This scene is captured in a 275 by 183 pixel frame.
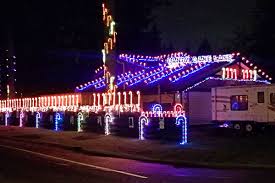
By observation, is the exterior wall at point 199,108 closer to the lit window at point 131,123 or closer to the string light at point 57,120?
the lit window at point 131,123

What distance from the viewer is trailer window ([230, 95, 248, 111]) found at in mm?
32009

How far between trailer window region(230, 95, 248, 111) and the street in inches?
505

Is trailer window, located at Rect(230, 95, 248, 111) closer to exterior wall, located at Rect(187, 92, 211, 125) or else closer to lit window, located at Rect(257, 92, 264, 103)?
lit window, located at Rect(257, 92, 264, 103)

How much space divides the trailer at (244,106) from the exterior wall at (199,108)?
3.18m

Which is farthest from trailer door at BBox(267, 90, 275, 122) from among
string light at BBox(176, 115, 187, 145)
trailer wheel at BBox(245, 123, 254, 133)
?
string light at BBox(176, 115, 187, 145)

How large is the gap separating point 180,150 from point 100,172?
282 inches

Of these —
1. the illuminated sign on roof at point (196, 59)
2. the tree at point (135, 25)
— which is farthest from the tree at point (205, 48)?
the illuminated sign on roof at point (196, 59)

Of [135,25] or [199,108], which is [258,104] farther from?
[135,25]

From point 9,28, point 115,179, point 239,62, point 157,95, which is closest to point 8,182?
point 115,179

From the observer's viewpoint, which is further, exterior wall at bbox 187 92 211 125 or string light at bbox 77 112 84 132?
exterior wall at bbox 187 92 211 125

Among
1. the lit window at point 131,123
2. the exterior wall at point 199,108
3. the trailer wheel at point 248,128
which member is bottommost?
the trailer wheel at point 248,128

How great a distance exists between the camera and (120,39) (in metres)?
62.3

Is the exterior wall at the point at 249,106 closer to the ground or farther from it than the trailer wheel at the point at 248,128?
farther from it

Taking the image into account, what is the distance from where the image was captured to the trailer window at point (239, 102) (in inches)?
1260
